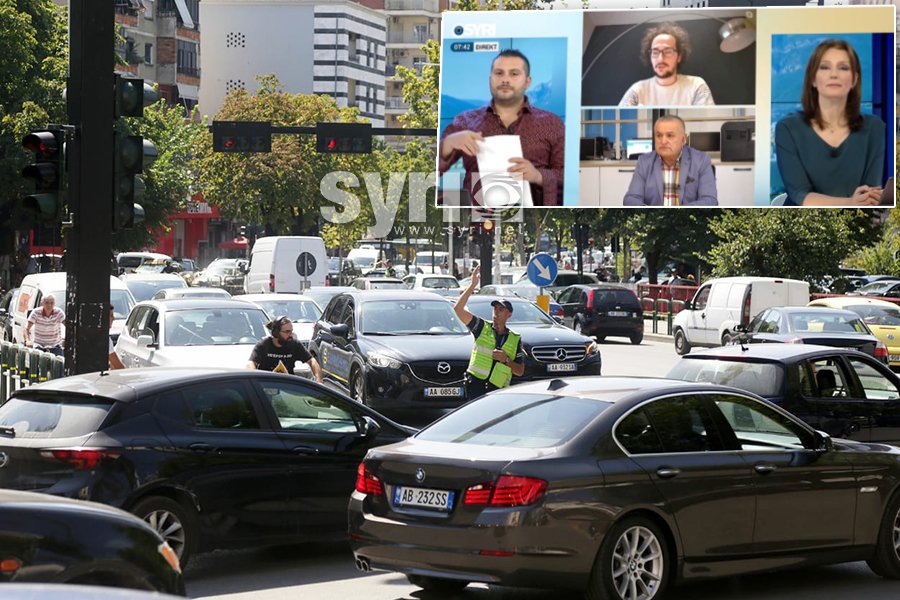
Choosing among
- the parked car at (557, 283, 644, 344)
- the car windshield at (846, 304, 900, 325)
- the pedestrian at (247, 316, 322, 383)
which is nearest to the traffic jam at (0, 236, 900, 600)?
the pedestrian at (247, 316, 322, 383)

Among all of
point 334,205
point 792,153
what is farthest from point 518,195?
point 334,205

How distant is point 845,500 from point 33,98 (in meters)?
45.4

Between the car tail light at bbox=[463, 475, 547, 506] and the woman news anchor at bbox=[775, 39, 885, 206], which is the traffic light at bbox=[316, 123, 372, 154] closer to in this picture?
the woman news anchor at bbox=[775, 39, 885, 206]

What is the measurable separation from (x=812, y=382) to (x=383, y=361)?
24.6 feet

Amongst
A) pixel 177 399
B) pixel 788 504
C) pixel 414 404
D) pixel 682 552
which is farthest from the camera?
pixel 414 404

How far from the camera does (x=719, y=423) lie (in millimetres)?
9555

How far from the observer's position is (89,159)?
13.6 meters

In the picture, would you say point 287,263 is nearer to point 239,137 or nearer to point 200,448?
point 239,137

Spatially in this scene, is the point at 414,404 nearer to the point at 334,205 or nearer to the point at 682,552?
the point at 682,552

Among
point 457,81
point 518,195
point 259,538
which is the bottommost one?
point 259,538

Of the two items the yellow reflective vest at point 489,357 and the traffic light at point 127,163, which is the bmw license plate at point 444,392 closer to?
the yellow reflective vest at point 489,357

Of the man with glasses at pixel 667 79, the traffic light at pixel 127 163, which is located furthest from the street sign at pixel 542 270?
the traffic light at pixel 127 163

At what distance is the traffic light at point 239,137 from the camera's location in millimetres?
41188

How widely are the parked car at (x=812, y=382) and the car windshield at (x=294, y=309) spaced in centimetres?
1273
